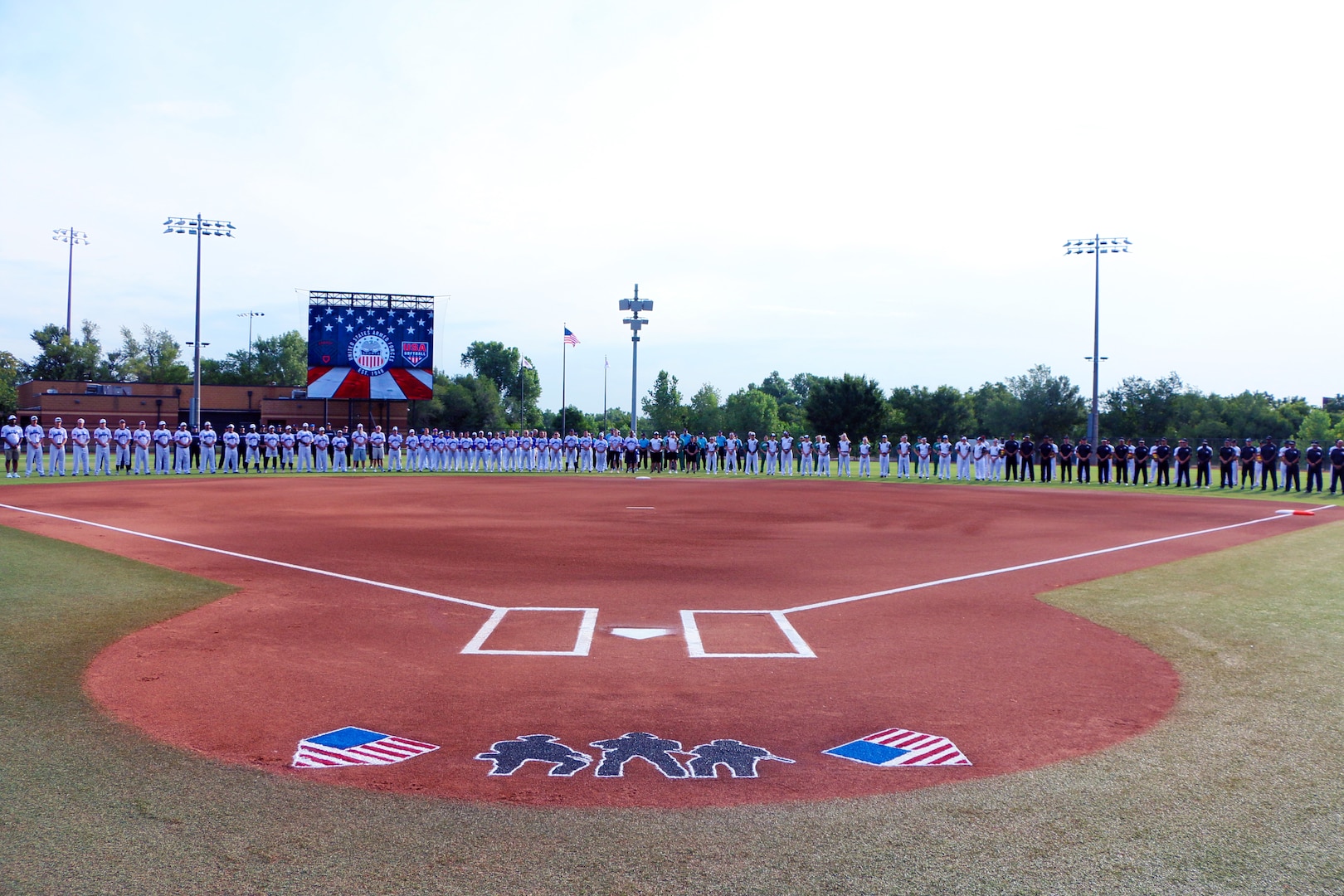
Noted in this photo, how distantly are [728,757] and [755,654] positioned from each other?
2.64 metres

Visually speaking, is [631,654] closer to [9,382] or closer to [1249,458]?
[1249,458]

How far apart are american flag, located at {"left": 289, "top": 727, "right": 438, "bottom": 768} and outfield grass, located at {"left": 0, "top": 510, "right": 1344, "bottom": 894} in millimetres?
344

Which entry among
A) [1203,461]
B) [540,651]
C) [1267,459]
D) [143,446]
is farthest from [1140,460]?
[143,446]

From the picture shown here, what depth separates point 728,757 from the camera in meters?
5.17

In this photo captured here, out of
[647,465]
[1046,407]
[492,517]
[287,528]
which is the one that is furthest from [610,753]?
[1046,407]

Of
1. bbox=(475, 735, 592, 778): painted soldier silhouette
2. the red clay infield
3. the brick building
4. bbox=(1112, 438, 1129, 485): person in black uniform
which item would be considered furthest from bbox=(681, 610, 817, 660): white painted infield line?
the brick building

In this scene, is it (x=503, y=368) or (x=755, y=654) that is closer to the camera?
(x=755, y=654)

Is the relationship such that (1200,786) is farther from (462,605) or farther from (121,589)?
(121,589)

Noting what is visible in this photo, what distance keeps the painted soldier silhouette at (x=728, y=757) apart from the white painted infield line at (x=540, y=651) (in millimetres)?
2473

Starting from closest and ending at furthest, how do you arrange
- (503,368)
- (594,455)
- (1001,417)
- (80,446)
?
(80,446) → (594,455) → (1001,417) → (503,368)

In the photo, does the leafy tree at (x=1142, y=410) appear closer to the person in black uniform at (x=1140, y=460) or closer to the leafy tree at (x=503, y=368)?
the person in black uniform at (x=1140, y=460)

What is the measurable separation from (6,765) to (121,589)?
19.5ft

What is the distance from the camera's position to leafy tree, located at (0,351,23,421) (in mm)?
77188

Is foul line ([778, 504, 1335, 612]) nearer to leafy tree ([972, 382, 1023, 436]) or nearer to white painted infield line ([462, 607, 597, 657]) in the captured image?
white painted infield line ([462, 607, 597, 657])
